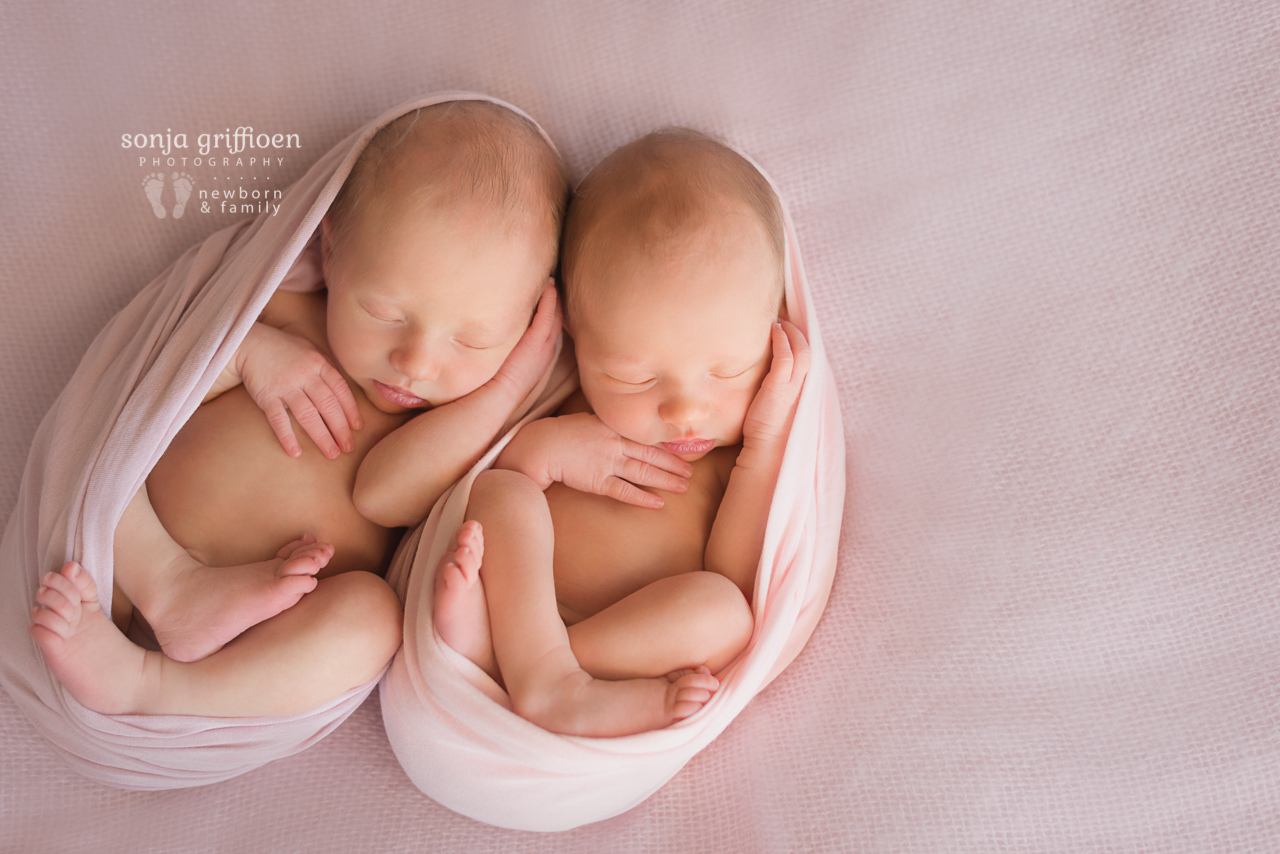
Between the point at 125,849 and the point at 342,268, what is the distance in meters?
1.01

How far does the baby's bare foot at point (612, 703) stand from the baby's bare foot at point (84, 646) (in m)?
0.58

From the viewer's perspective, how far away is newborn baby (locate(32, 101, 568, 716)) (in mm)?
1258

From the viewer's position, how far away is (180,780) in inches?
52.5

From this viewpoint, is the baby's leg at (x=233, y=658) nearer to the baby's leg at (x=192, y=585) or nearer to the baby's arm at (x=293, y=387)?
the baby's leg at (x=192, y=585)

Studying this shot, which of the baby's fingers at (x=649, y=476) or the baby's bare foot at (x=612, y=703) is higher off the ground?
the baby's fingers at (x=649, y=476)

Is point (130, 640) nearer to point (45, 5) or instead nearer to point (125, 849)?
point (125, 849)

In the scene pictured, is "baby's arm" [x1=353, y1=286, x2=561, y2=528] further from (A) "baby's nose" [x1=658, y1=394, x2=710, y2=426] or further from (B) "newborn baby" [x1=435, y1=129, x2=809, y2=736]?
(A) "baby's nose" [x1=658, y1=394, x2=710, y2=426]

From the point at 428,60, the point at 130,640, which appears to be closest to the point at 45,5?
the point at 428,60

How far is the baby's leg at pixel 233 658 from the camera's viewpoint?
1.20 meters

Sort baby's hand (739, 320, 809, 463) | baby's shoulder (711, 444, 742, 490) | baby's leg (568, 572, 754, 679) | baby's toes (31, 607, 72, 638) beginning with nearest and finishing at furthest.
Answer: baby's toes (31, 607, 72, 638) < baby's leg (568, 572, 754, 679) < baby's hand (739, 320, 809, 463) < baby's shoulder (711, 444, 742, 490)

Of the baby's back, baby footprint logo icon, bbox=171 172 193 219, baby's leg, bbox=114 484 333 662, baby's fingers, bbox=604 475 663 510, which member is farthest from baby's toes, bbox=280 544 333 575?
baby footprint logo icon, bbox=171 172 193 219

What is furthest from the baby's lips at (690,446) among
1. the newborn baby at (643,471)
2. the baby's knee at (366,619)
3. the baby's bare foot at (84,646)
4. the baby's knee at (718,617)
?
the baby's bare foot at (84,646)

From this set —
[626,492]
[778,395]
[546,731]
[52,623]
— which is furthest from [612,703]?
[52,623]

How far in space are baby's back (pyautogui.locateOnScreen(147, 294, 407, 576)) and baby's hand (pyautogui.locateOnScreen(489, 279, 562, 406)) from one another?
0.27 meters
